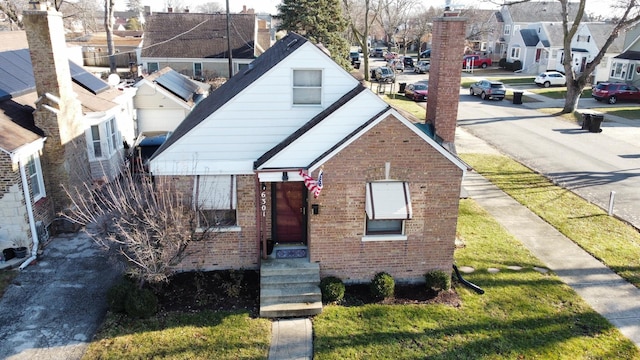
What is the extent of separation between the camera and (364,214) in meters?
12.9

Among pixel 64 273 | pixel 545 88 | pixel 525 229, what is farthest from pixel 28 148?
pixel 545 88

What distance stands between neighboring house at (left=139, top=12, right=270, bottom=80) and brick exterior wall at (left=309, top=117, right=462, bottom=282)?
120ft

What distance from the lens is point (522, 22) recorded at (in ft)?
230

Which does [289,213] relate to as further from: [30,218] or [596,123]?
[596,123]

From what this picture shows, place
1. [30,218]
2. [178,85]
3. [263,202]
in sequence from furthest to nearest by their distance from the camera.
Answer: [178,85] < [30,218] < [263,202]

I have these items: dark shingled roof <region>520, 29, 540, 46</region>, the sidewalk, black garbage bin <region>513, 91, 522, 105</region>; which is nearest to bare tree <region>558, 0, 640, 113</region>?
black garbage bin <region>513, 91, 522, 105</region>

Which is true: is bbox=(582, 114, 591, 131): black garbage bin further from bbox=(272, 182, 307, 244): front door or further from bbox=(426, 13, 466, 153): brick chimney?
bbox=(272, 182, 307, 244): front door

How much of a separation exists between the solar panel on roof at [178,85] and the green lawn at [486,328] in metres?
19.0

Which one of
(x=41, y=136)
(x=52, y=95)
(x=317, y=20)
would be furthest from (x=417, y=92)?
(x=41, y=136)

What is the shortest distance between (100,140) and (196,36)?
3280 cm

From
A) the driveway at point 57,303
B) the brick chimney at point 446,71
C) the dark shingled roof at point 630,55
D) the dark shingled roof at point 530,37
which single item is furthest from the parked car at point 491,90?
the driveway at point 57,303

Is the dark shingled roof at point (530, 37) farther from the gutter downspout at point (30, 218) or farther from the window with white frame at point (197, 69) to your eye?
the gutter downspout at point (30, 218)

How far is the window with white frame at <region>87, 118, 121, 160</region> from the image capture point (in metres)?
19.5

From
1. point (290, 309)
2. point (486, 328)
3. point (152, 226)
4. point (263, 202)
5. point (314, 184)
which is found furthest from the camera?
point (263, 202)
